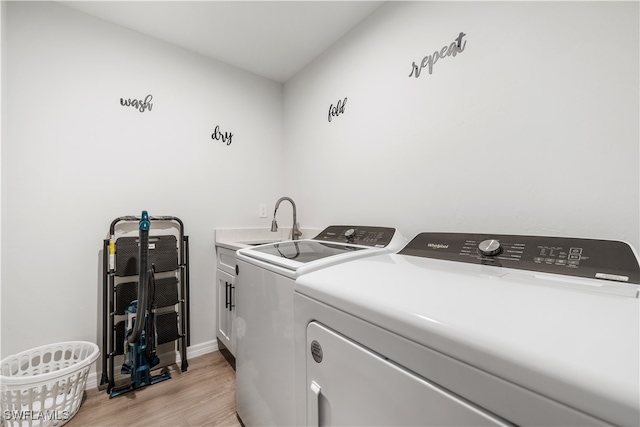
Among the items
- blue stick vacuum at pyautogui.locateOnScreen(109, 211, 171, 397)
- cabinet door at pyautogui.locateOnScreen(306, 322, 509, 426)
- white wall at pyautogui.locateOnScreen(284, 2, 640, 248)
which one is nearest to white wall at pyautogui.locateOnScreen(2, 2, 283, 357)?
blue stick vacuum at pyautogui.locateOnScreen(109, 211, 171, 397)

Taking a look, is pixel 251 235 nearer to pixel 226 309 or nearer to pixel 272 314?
pixel 226 309

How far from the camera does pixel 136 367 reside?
1557 millimetres

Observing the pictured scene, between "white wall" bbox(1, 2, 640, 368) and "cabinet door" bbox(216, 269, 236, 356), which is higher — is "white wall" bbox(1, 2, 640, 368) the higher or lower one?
the higher one

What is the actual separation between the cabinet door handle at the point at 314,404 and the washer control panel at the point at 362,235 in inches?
27.2

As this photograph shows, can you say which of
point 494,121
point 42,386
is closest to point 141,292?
point 42,386

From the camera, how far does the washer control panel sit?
51.2 inches

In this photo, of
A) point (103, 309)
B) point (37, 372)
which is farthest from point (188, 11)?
point (37, 372)

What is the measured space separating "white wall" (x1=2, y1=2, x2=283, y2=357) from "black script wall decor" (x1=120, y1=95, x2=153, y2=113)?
0.03 m

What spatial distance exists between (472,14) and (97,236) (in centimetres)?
243

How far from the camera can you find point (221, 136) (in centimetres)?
214

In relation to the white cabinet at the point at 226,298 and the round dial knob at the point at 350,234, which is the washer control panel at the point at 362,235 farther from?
the white cabinet at the point at 226,298

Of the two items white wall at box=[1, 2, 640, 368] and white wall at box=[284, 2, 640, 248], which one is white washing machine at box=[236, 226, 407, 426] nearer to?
white wall at box=[284, 2, 640, 248]

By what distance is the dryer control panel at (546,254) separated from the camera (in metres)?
0.66
